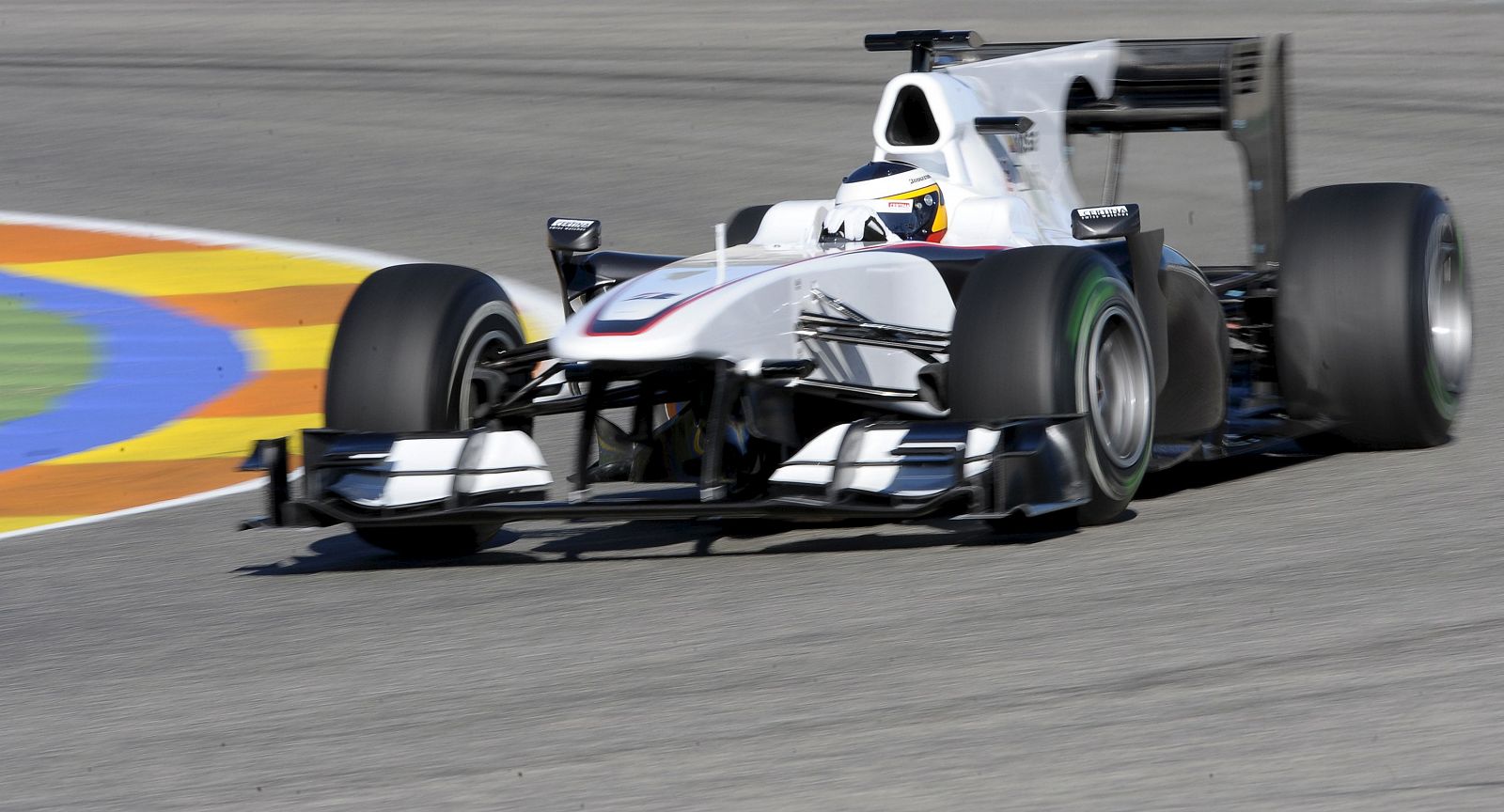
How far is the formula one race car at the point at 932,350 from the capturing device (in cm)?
606

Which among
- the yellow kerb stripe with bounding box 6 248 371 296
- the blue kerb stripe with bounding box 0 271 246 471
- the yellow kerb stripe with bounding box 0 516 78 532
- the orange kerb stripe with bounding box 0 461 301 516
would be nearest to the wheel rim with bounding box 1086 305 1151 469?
the orange kerb stripe with bounding box 0 461 301 516

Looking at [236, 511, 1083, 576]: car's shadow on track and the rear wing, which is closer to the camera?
[236, 511, 1083, 576]: car's shadow on track

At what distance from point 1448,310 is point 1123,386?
5.95 feet

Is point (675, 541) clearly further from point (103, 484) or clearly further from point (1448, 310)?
point (1448, 310)

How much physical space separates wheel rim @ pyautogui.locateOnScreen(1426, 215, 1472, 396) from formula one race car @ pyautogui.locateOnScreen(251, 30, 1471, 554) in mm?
17

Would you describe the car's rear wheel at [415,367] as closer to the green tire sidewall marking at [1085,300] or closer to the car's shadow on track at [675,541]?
the car's shadow on track at [675,541]

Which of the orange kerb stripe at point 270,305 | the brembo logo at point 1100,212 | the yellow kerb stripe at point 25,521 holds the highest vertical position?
the brembo logo at point 1100,212

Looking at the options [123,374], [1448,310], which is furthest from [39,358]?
[1448,310]

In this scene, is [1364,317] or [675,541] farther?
[1364,317]

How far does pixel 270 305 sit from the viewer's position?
11820 millimetres

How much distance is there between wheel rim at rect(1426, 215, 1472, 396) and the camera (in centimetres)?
752

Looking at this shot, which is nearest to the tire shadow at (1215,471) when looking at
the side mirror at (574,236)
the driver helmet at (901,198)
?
the driver helmet at (901,198)

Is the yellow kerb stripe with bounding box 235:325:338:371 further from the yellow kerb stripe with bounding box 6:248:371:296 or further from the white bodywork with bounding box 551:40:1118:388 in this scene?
the white bodywork with bounding box 551:40:1118:388

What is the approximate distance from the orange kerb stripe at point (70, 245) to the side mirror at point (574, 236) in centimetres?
673
